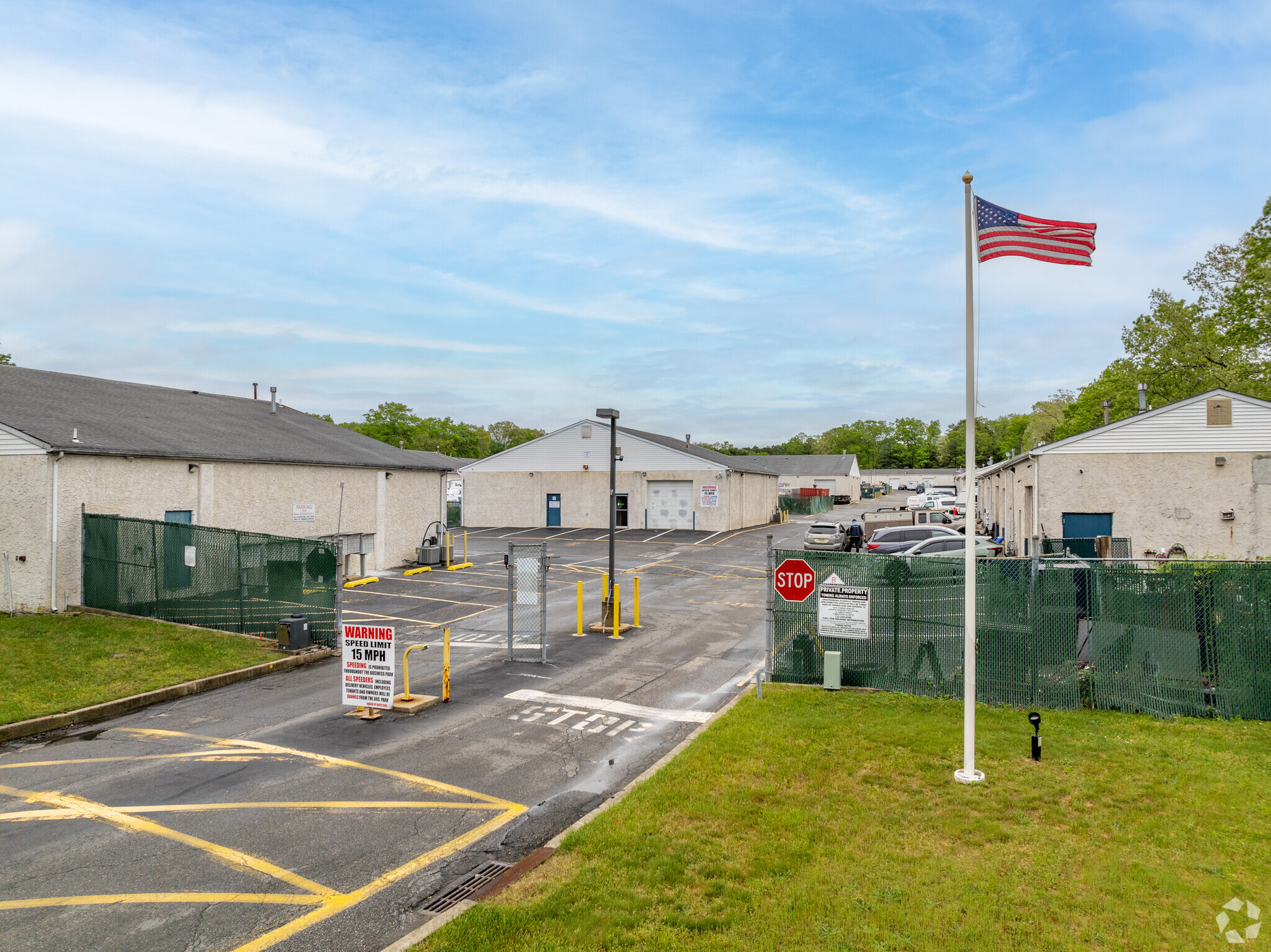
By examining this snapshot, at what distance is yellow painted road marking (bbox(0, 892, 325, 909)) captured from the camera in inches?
231

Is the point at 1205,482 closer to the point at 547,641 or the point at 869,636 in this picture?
the point at 869,636

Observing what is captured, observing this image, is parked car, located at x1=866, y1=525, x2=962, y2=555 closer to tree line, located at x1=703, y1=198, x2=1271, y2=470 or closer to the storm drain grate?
tree line, located at x1=703, y1=198, x2=1271, y2=470

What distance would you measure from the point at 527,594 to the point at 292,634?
4.84 meters

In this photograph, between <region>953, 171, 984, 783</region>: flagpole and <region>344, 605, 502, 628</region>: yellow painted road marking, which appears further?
<region>344, 605, 502, 628</region>: yellow painted road marking

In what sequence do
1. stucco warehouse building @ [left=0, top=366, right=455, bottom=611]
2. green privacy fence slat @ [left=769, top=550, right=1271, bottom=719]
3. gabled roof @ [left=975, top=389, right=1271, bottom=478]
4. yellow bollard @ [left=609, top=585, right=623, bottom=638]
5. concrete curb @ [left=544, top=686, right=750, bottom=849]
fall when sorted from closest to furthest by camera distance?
concrete curb @ [left=544, top=686, right=750, bottom=849] < green privacy fence slat @ [left=769, top=550, right=1271, bottom=719] < yellow bollard @ [left=609, top=585, right=623, bottom=638] < stucco warehouse building @ [left=0, top=366, right=455, bottom=611] < gabled roof @ [left=975, top=389, right=1271, bottom=478]

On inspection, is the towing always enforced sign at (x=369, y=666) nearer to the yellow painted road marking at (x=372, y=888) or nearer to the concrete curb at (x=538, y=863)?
the yellow painted road marking at (x=372, y=888)

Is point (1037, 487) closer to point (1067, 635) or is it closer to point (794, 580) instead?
point (1067, 635)

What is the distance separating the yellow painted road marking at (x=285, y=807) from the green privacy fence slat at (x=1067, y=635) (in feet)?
20.3

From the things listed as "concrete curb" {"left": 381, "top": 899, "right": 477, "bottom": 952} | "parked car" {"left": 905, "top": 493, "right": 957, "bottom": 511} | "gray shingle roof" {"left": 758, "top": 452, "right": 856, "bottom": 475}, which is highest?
"gray shingle roof" {"left": 758, "top": 452, "right": 856, "bottom": 475}

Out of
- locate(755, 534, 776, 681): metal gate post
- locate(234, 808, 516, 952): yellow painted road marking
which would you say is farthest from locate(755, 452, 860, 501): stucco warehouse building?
locate(234, 808, 516, 952): yellow painted road marking

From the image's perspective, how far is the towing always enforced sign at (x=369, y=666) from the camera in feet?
35.2

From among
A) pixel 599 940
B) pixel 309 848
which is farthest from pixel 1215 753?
pixel 309 848

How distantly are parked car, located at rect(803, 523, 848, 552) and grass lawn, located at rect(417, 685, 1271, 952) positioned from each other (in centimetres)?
2351

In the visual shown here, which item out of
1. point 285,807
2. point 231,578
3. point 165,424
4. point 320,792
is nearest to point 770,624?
point 320,792
